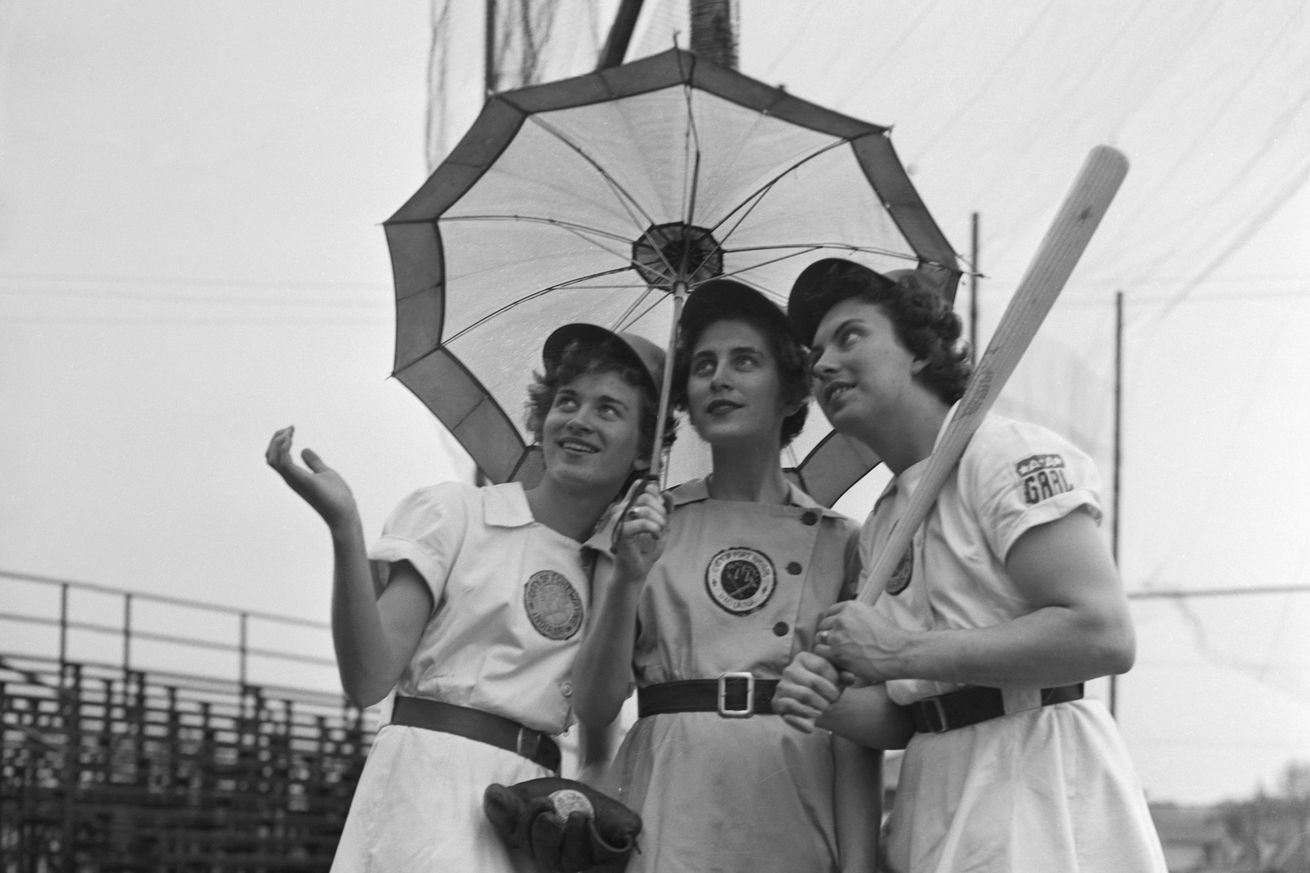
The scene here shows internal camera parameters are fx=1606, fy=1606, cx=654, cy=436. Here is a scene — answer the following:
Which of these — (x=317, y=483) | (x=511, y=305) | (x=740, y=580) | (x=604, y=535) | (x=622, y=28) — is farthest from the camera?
(x=622, y=28)

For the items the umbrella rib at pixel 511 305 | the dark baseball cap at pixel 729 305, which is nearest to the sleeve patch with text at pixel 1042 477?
the dark baseball cap at pixel 729 305

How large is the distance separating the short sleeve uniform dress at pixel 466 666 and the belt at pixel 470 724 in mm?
14

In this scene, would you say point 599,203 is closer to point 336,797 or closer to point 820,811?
point 820,811

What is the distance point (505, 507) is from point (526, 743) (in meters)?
0.49

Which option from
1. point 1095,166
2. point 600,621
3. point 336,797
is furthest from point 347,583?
point 336,797

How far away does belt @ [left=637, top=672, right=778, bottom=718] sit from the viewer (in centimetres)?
291

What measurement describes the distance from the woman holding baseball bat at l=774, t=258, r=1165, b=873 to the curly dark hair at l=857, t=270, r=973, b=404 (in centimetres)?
22

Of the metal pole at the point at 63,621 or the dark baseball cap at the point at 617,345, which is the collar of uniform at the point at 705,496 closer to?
the dark baseball cap at the point at 617,345

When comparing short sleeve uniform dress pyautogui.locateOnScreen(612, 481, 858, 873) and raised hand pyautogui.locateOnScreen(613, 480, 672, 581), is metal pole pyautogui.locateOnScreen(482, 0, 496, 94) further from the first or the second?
raised hand pyautogui.locateOnScreen(613, 480, 672, 581)

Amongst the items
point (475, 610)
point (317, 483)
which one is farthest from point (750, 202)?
point (317, 483)

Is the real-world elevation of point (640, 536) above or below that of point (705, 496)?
below

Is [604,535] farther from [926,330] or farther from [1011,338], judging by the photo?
[1011,338]

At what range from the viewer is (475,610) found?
3008 millimetres

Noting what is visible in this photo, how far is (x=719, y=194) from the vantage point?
3260 millimetres
